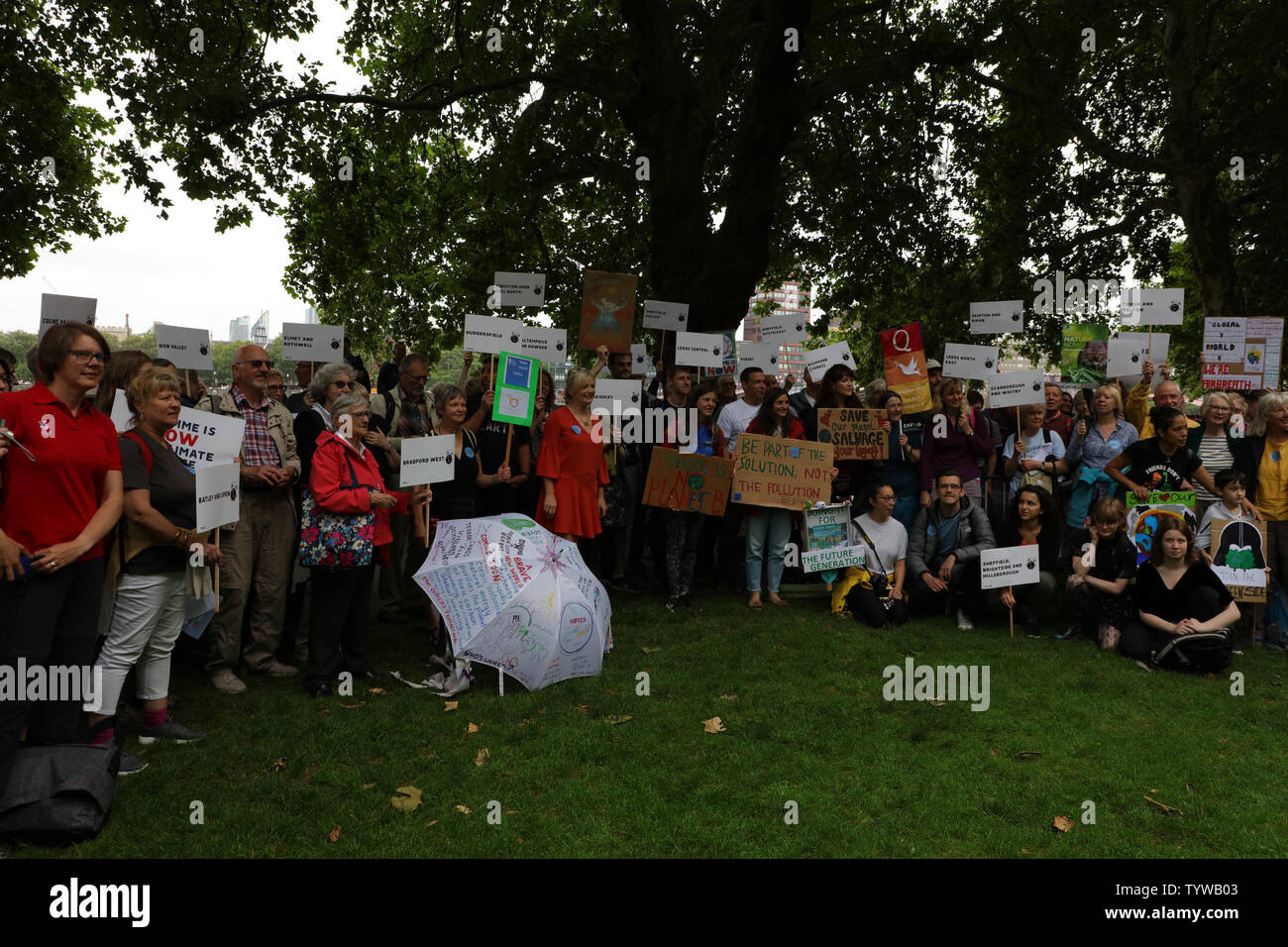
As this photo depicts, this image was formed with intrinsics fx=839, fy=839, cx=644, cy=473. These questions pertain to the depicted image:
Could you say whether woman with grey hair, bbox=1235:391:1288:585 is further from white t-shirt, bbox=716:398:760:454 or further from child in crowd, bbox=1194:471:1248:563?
white t-shirt, bbox=716:398:760:454

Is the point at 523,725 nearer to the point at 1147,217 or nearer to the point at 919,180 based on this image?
the point at 919,180

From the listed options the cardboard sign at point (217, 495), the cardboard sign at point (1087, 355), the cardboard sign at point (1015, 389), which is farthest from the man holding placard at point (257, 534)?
the cardboard sign at point (1087, 355)

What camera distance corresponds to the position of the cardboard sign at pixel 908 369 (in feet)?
30.1

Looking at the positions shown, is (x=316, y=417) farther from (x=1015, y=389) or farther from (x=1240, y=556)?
(x=1240, y=556)

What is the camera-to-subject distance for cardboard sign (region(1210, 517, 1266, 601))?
25.3 ft

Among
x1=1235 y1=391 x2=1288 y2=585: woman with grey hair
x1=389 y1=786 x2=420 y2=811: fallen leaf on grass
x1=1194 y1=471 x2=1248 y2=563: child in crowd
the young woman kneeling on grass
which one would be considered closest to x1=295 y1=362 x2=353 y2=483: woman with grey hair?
x1=389 y1=786 x2=420 y2=811: fallen leaf on grass

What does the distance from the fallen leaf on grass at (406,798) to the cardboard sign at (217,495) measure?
1.99 m

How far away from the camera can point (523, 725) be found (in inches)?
219

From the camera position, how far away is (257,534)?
6445 mm

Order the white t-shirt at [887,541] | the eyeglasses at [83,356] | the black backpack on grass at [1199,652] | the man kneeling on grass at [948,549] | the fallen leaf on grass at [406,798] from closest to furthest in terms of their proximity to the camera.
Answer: the eyeglasses at [83,356] < the fallen leaf on grass at [406,798] < the black backpack on grass at [1199,652] < the man kneeling on grass at [948,549] < the white t-shirt at [887,541]

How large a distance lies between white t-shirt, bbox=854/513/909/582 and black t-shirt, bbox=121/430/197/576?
20.2 feet

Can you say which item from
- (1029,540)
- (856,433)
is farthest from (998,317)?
(1029,540)

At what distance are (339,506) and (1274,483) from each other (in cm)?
839

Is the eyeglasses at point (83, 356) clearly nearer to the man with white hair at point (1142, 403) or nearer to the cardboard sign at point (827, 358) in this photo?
the cardboard sign at point (827, 358)
